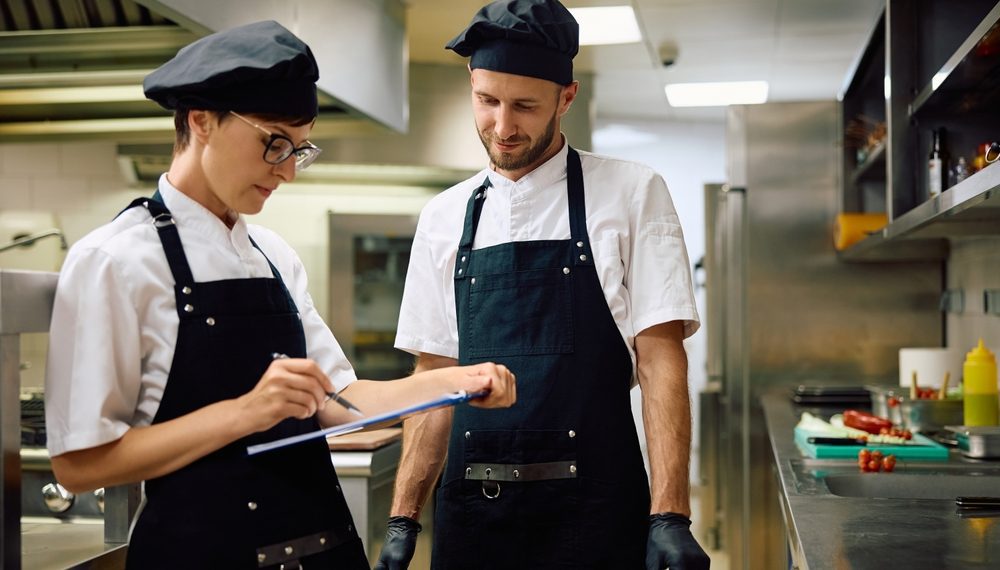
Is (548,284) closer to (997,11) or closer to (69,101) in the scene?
(997,11)

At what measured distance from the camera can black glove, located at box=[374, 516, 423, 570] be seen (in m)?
1.88

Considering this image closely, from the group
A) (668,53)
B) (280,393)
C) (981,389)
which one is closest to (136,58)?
(280,393)

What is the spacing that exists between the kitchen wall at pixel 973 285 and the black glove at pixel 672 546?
2219 mm

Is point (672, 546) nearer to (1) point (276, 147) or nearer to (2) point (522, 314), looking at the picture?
(2) point (522, 314)

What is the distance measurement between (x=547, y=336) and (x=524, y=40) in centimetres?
54

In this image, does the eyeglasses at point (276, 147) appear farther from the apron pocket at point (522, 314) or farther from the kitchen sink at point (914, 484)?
the kitchen sink at point (914, 484)

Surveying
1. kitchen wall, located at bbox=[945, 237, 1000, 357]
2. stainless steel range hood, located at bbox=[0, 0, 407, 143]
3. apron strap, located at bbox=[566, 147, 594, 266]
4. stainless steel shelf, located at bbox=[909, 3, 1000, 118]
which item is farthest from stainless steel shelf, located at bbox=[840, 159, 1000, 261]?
stainless steel range hood, located at bbox=[0, 0, 407, 143]

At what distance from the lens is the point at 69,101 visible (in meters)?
3.21

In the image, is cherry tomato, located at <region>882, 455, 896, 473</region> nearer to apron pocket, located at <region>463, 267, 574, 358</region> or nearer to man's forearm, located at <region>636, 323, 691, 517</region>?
man's forearm, located at <region>636, 323, 691, 517</region>

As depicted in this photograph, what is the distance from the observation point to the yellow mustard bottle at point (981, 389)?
9.92 feet

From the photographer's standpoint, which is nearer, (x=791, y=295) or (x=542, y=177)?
(x=542, y=177)

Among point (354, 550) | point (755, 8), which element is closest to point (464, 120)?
point (755, 8)

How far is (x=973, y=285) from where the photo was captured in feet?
13.5

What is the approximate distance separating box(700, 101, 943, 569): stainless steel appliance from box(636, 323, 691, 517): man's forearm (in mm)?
3129
